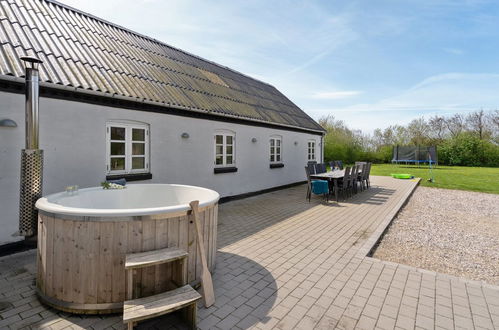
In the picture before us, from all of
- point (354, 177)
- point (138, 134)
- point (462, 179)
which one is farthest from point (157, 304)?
point (462, 179)

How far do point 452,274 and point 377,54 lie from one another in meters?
9.71

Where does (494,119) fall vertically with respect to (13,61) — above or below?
above

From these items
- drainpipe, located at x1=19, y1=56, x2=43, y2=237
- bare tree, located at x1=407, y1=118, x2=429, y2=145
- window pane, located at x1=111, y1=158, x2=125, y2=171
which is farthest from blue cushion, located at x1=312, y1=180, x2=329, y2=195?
bare tree, located at x1=407, y1=118, x2=429, y2=145

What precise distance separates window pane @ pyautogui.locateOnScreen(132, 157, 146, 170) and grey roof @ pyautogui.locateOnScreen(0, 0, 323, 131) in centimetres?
140

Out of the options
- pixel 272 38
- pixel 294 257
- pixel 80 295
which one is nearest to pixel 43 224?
pixel 80 295

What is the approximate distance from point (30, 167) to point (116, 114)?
250 centimetres

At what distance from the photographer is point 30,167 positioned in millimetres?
3303

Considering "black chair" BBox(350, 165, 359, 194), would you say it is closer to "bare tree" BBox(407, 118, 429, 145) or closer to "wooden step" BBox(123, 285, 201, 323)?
"wooden step" BBox(123, 285, 201, 323)

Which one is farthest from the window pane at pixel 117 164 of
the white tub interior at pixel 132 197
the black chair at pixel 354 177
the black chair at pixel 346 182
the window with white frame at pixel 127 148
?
the black chair at pixel 354 177

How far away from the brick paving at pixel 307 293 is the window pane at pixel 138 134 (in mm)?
2932

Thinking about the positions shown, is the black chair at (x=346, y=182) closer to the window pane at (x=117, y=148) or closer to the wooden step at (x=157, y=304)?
the window pane at (x=117, y=148)

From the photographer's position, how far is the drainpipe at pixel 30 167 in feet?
10.7

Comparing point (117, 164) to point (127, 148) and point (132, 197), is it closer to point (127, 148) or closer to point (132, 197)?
point (127, 148)

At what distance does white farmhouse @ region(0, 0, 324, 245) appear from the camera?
4.41 meters
